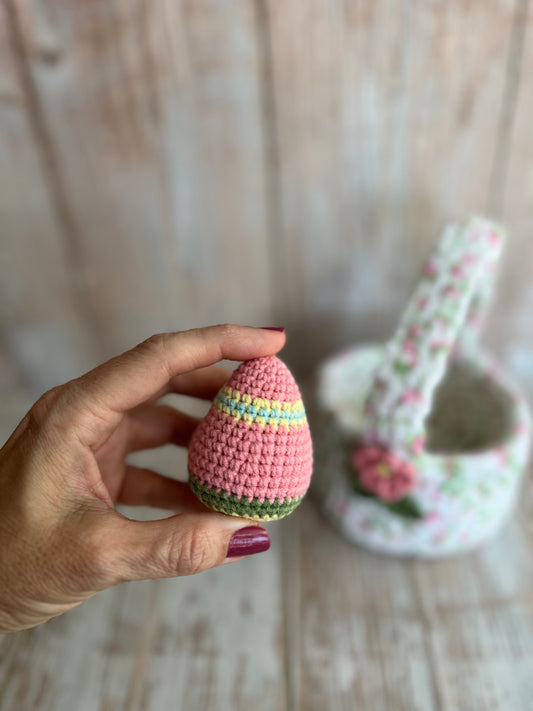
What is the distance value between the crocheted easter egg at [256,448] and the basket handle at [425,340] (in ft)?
0.60

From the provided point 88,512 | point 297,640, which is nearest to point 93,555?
point 88,512

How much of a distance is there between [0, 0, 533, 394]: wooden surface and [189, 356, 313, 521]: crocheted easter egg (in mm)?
409

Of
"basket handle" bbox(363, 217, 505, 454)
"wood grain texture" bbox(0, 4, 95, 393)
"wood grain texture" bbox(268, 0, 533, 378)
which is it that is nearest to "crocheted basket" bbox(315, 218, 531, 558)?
"basket handle" bbox(363, 217, 505, 454)

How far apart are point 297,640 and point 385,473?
Result: 7.6 inches

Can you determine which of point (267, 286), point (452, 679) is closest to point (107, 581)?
point (452, 679)

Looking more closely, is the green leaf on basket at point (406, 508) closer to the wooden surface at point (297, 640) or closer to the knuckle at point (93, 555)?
the wooden surface at point (297, 640)

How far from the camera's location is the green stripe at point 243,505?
0.37 meters

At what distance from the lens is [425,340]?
538mm

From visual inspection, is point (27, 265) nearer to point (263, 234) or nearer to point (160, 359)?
point (263, 234)

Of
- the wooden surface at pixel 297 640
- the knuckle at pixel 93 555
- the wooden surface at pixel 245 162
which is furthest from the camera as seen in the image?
the wooden surface at pixel 245 162

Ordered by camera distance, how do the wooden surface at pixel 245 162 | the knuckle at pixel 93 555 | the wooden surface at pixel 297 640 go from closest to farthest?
1. the knuckle at pixel 93 555
2. the wooden surface at pixel 297 640
3. the wooden surface at pixel 245 162

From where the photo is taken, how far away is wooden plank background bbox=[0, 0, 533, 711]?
0.55 m

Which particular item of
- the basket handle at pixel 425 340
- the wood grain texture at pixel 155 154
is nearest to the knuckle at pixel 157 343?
the basket handle at pixel 425 340

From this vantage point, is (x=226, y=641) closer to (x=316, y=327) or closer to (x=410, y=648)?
(x=410, y=648)
